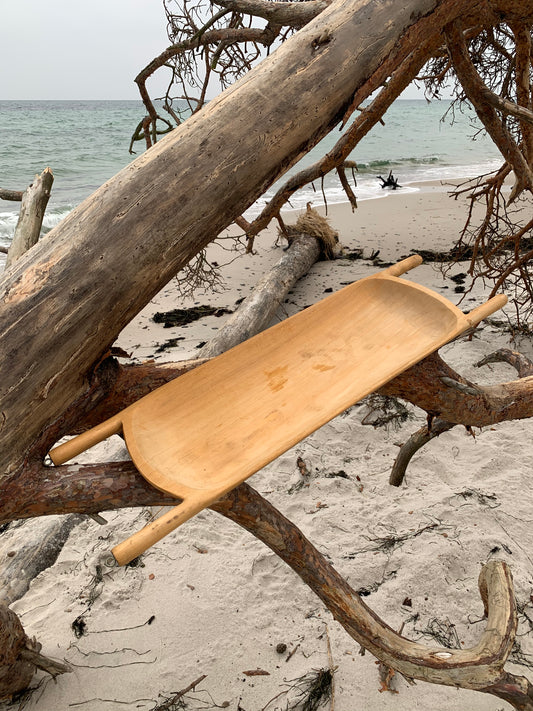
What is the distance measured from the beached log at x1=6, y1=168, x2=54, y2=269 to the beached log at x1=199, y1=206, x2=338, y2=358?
74.4 inches

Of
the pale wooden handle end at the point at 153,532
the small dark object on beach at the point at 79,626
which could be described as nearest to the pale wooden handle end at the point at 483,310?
the pale wooden handle end at the point at 153,532

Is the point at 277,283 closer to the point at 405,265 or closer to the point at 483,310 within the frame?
the point at 405,265

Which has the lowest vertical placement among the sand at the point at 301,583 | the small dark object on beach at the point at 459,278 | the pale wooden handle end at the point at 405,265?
the small dark object on beach at the point at 459,278

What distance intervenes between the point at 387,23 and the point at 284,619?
7.06 feet

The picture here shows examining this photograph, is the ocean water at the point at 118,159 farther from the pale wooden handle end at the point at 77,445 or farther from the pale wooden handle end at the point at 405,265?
the pale wooden handle end at the point at 77,445

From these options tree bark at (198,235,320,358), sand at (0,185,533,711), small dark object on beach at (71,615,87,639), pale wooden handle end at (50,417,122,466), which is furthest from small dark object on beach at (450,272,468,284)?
pale wooden handle end at (50,417,122,466)

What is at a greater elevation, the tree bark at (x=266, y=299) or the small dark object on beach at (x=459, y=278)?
the tree bark at (x=266, y=299)

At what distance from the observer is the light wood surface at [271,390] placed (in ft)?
4.29

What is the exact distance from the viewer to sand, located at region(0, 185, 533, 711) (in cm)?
193

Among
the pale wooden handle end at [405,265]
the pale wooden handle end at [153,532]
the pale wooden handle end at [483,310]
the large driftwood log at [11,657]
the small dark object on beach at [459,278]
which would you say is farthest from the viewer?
the small dark object on beach at [459,278]

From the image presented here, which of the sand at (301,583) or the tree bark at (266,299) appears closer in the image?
the sand at (301,583)

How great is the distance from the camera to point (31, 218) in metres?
2.02

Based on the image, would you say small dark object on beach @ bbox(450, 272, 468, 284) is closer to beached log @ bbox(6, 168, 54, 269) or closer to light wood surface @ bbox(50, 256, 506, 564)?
light wood surface @ bbox(50, 256, 506, 564)

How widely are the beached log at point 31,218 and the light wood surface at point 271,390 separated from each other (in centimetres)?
85
